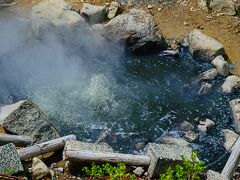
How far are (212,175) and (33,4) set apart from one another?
25.6 feet

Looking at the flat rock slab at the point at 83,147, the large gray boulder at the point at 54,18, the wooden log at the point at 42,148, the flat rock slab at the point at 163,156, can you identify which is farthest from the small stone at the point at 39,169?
the large gray boulder at the point at 54,18

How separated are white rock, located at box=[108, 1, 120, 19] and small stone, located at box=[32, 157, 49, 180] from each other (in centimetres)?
604

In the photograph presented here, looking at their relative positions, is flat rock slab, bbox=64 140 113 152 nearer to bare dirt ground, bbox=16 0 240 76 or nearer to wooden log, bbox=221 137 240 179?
wooden log, bbox=221 137 240 179

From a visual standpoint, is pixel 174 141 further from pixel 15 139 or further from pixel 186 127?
pixel 15 139

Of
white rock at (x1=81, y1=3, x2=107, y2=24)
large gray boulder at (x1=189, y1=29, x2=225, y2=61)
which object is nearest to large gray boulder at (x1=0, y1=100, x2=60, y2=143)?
white rock at (x1=81, y1=3, x2=107, y2=24)

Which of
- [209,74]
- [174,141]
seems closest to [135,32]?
[209,74]

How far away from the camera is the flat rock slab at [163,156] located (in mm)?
8180

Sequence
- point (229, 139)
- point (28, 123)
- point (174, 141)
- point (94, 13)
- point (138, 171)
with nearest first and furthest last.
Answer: point (138, 171), point (28, 123), point (174, 141), point (229, 139), point (94, 13)

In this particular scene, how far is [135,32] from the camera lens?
12.5m

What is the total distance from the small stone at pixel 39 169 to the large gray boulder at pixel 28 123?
756mm

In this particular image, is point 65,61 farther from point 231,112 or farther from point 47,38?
point 231,112

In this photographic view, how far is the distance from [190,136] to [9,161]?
3852 mm

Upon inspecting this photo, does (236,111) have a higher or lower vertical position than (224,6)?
lower

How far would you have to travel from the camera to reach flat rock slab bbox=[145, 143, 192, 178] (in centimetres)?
818
